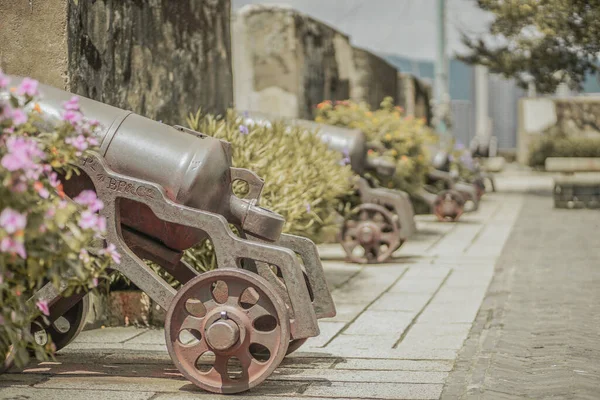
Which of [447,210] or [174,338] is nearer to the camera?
[174,338]

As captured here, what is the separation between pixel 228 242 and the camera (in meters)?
4.80

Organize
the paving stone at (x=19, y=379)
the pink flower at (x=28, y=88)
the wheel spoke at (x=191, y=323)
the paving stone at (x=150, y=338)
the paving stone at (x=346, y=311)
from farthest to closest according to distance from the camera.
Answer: the paving stone at (x=346, y=311)
the paving stone at (x=150, y=338)
the paving stone at (x=19, y=379)
the wheel spoke at (x=191, y=323)
the pink flower at (x=28, y=88)

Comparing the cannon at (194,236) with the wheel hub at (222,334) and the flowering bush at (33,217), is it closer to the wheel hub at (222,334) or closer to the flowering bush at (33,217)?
the wheel hub at (222,334)

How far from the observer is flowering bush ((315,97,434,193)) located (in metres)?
11.9

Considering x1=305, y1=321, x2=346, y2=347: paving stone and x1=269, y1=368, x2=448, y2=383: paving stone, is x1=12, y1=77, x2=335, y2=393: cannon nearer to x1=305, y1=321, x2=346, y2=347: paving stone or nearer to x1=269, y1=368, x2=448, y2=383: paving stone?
x1=269, y1=368, x2=448, y2=383: paving stone

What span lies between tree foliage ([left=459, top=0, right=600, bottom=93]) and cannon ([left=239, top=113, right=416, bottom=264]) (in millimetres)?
2077

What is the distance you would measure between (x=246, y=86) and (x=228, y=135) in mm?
5554

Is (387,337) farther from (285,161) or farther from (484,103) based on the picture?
(484,103)

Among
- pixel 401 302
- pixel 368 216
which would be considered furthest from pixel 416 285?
pixel 368 216

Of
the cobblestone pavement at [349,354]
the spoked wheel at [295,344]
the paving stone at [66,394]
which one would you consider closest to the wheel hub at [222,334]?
the cobblestone pavement at [349,354]

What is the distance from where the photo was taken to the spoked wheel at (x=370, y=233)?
9609 millimetres

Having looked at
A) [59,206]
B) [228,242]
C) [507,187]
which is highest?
[59,206]

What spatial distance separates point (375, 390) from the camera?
4.80m

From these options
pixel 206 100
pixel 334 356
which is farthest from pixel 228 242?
pixel 206 100
